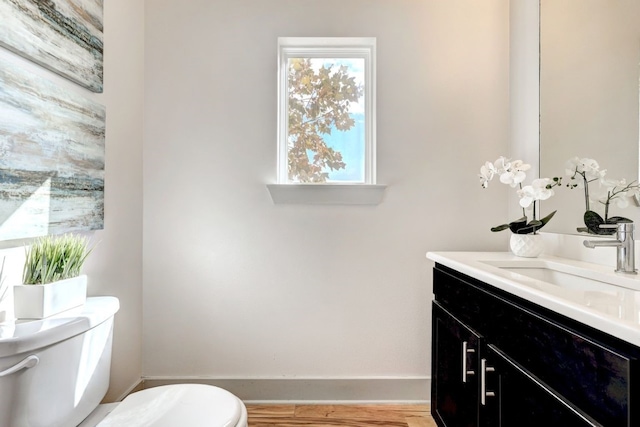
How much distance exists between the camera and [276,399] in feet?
6.14

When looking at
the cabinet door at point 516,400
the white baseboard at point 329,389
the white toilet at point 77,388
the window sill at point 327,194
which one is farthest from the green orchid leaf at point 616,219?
the white toilet at point 77,388

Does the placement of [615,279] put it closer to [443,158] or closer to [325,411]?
[443,158]

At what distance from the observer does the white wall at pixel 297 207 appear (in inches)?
73.2

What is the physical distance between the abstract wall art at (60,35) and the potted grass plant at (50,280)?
566 millimetres

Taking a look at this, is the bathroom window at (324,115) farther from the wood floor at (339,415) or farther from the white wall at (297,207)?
the wood floor at (339,415)

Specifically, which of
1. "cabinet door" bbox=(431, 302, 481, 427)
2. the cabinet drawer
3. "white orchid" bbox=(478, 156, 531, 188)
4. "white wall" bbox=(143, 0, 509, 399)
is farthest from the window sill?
the cabinet drawer

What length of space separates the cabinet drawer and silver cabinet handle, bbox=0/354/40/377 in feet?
3.96

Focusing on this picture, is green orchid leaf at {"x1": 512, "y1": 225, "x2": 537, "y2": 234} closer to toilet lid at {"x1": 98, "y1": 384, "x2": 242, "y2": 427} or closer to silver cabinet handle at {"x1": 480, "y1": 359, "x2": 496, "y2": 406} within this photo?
silver cabinet handle at {"x1": 480, "y1": 359, "x2": 496, "y2": 406}

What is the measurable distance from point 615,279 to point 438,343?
2.24 ft

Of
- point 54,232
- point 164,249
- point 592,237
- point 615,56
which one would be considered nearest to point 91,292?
point 54,232

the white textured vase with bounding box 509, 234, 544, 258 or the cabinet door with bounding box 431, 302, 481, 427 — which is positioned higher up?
the white textured vase with bounding box 509, 234, 544, 258

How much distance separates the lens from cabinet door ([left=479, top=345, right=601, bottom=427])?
2.50 ft

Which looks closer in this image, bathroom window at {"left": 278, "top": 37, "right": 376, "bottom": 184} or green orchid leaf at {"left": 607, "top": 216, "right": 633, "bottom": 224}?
green orchid leaf at {"left": 607, "top": 216, "right": 633, "bottom": 224}

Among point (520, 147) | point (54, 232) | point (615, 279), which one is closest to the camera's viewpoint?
point (615, 279)
